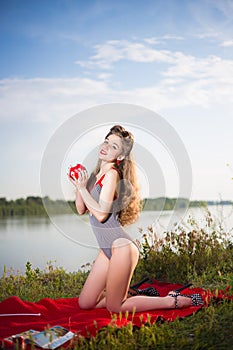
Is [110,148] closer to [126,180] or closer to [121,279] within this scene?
[126,180]

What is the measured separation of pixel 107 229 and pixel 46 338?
1.03m

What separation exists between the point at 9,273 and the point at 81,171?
3.23 metres

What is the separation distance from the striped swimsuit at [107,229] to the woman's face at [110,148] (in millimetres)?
180

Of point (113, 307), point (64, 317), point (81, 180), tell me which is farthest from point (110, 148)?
point (64, 317)

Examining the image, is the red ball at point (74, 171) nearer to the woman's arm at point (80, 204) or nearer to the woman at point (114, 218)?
the woman at point (114, 218)

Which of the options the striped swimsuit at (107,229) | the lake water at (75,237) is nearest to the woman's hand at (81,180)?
the striped swimsuit at (107,229)

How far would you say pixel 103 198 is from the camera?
389 centimetres

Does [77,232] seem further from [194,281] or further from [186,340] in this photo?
[194,281]

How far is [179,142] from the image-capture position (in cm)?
393

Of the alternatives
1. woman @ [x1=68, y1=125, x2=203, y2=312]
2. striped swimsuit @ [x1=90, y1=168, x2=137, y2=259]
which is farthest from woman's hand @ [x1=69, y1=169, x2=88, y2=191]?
striped swimsuit @ [x1=90, y1=168, x2=137, y2=259]

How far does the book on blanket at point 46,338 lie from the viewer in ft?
10.9

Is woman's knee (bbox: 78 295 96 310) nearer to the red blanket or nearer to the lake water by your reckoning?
the red blanket

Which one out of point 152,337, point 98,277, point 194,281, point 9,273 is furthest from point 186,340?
point 9,273


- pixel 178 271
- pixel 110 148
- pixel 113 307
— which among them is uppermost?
pixel 110 148
